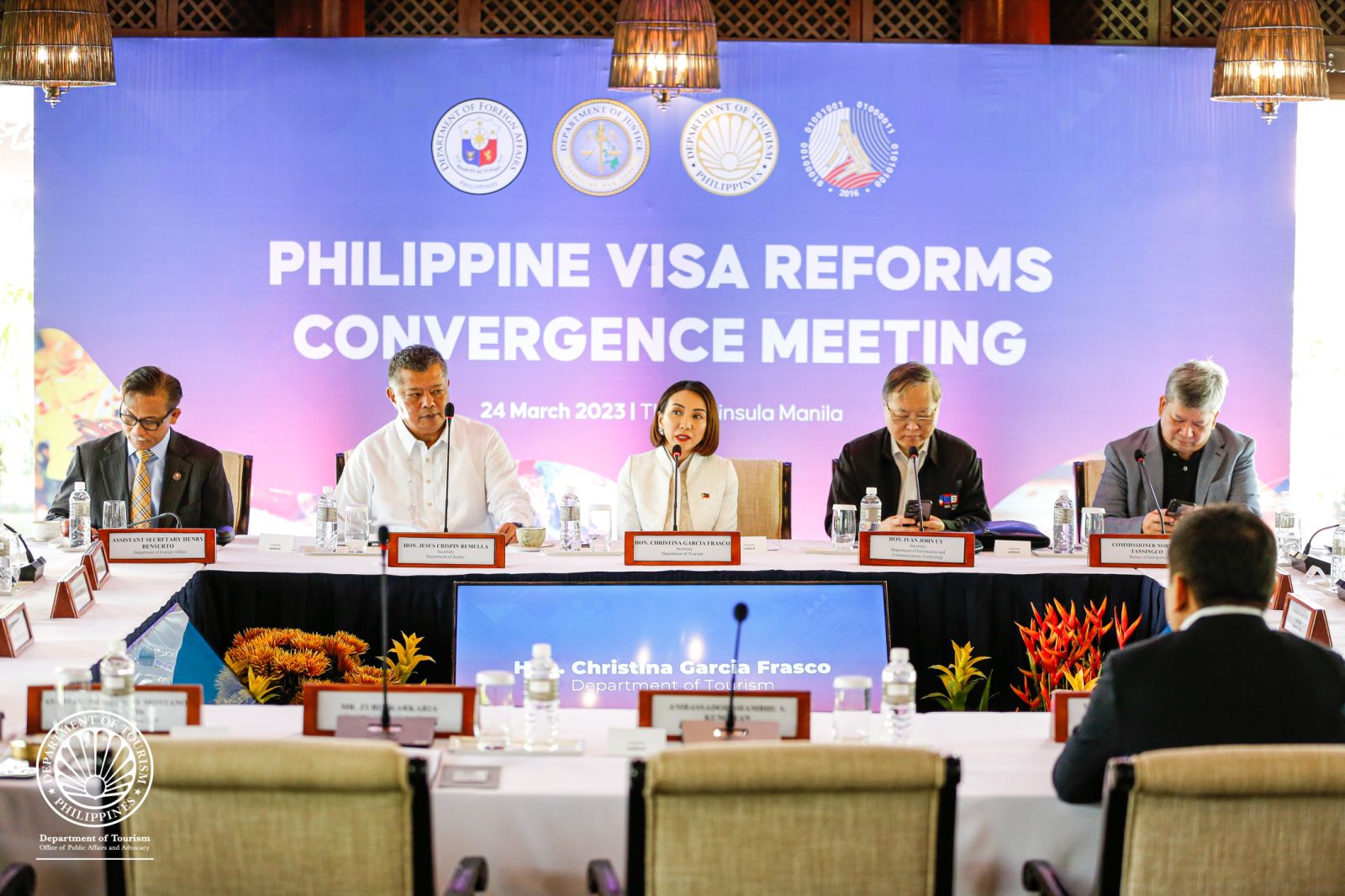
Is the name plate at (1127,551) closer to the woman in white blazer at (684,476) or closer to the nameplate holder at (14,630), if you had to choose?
the woman in white blazer at (684,476)

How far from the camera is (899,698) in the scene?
2.40m

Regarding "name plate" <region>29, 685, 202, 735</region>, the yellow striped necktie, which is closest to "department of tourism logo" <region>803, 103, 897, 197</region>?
the yellow striped necktie

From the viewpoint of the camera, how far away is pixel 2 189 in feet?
19.0

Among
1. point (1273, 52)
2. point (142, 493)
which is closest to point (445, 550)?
point (142, 493)

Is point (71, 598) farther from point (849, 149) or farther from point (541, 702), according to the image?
point (849, 149)

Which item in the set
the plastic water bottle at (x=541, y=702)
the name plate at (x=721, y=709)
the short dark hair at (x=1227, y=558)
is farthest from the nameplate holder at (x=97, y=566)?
the short dark hair at (x=1227, y=558)

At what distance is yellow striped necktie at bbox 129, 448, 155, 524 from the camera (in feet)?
14.7

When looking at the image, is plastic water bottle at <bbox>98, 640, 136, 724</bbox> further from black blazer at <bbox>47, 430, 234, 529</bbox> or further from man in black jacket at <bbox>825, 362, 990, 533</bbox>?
man in black jacket at <bbox>825, 362, 990, 533</bbox>

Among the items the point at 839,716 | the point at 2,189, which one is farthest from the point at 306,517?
the point at 839,716

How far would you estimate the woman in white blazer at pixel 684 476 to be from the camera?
14.7ft

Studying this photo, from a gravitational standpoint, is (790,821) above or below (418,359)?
below

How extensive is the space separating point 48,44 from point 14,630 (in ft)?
6.32

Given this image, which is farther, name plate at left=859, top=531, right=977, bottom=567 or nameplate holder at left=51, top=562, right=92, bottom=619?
name plate at left=859, top=531, right=977, bottom=567

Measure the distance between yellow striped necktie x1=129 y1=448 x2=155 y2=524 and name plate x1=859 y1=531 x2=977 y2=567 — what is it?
214 centimetres
